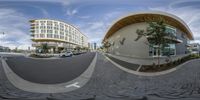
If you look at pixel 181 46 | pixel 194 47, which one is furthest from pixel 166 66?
pixel 194 47

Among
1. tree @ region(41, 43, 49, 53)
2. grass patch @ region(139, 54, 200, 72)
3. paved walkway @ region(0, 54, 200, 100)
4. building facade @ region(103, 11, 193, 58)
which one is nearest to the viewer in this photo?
paved walkway @ region(0, 54, 200, 100)

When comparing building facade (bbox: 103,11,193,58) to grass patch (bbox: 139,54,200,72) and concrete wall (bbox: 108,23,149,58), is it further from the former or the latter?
grass patch (bbox: 139,54,200,72)

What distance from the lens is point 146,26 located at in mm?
4738

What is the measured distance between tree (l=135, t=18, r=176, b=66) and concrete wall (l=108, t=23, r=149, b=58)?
5.4 inches

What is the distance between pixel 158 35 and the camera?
189 inches

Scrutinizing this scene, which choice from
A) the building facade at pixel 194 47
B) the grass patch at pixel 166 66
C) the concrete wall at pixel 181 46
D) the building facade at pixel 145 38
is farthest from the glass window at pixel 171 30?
the grass patch at pixel 166 66

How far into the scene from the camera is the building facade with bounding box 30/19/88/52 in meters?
3.81

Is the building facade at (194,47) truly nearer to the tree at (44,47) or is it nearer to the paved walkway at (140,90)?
the paved walkway at (140,90)

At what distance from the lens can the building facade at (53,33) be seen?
3.81 meters

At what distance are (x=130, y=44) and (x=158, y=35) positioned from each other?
0.83 m

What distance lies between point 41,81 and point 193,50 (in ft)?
14.1

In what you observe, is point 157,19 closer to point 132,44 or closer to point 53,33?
point 132,44

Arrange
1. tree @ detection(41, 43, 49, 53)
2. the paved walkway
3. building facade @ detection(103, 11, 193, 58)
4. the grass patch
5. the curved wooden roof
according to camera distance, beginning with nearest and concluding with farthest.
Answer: the paved walkway
tree @ detection(41, 43, 49, 53)
the curved wooden roof
building facade @ detection(103, 11, 193, 58)
the grass patch

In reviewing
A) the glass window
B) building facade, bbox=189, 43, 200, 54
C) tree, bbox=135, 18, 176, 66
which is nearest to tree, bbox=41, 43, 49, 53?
tree, bbox=135, 18, 176, 66
